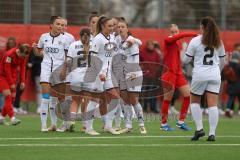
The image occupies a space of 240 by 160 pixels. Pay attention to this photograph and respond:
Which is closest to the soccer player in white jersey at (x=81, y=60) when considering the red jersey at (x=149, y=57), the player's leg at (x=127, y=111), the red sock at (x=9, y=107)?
the player's leg at (x=127, y=111)

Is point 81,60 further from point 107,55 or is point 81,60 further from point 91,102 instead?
point 91,102

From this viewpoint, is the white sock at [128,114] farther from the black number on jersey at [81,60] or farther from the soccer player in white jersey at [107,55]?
the black number on jersey at [81,60]

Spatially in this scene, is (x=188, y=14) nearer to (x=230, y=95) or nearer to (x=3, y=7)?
(x=230, y=95)

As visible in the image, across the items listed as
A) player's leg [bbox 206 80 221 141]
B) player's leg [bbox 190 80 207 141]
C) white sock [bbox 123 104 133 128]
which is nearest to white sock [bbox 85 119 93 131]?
white sock [bbox 123 104 133 128]

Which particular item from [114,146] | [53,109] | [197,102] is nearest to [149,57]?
[53,109]

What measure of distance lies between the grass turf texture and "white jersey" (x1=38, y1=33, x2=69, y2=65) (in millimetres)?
1543

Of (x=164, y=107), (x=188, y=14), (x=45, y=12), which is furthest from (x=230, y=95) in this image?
(x=164, y=107)

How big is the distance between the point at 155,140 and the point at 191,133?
2.43 meters

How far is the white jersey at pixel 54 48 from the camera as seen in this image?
17.4 metres

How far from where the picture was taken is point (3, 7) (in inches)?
989

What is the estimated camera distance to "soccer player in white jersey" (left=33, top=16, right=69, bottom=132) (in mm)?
17359

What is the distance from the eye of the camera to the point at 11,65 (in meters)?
19.8

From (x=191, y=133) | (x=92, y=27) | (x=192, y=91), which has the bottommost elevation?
(x=191, y=133)

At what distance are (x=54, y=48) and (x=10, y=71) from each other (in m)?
2.63
